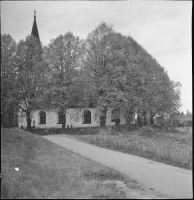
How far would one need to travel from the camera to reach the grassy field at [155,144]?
7.54 metres

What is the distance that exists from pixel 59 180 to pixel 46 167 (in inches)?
9.9

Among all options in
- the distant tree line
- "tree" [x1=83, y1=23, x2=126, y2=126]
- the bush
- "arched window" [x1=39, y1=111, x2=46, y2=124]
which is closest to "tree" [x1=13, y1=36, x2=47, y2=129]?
the distant tree line

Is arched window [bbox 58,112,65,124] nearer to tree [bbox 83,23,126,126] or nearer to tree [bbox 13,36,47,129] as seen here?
tree [bbox 13,36,47,129]

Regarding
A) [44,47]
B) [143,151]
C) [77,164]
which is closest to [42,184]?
[77,164]

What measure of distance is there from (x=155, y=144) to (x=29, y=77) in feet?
25.1

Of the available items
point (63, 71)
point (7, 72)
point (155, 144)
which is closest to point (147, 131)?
point (155, 144)

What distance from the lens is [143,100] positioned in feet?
31.2

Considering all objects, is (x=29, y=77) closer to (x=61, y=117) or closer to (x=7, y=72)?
(x=7, y=72)

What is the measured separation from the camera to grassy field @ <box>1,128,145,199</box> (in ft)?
8.25

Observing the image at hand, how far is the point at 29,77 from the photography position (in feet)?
10.6

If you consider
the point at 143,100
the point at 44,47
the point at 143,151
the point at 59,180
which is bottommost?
the point at 143,151

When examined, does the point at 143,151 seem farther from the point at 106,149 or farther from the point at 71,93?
the point at 71,93

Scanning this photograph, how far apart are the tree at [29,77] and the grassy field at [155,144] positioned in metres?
3.59

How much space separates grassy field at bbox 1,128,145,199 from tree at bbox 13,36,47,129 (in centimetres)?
38
